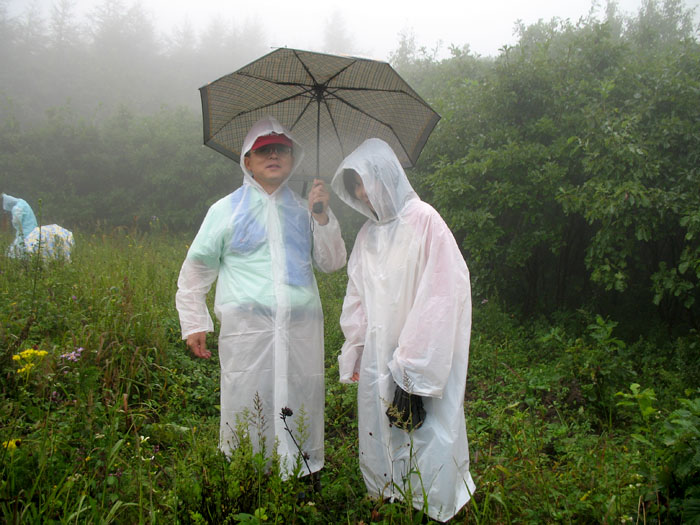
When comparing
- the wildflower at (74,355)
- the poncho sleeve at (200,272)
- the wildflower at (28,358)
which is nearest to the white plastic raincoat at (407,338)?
the poncho sleeve at (200,272)

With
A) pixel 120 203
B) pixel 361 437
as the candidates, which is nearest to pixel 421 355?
pixel 361 437

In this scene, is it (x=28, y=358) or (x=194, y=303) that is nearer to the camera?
(x=194, y=303)

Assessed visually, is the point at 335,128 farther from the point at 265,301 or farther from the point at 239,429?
the point at 239,429

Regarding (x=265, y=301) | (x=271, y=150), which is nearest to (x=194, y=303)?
(x=265, y=301)

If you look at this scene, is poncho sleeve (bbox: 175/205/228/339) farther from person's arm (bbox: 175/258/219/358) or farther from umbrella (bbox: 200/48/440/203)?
umbrella (bbox: 200/48/440/203)

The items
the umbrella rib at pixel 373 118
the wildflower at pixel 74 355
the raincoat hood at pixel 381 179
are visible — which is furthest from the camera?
the wildflower at pixel 74 355

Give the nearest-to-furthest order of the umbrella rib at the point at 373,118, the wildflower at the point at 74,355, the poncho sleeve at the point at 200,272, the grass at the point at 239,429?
the grass at the point at 239,429, the poncho sleeve at the point at 200,272, the umbrella rib at the point at 373,118, the wildflower at the point at 74,355

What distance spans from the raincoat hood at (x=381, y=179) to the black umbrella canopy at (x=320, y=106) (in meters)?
0.33

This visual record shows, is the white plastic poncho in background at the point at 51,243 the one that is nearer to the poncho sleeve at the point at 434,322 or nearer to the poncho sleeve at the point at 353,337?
the poncho sleeve at the point at 353,337

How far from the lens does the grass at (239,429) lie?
1.69m

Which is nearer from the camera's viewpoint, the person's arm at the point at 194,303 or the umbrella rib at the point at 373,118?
the person's arm at the point at 194,303

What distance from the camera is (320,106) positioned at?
98.3 inches

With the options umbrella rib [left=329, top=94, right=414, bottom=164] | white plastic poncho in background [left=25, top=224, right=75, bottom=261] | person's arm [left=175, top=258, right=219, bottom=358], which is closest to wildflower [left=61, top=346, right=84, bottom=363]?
person's arm [left=175, top=258, right=219, bottom=358]

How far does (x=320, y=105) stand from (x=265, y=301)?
3.61 feet
